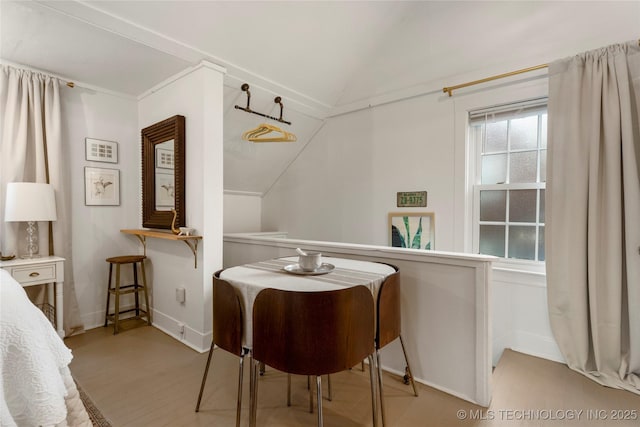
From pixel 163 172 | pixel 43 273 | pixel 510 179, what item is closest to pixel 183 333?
pixel 43 273

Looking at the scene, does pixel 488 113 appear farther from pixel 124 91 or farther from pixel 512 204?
pixel 124 91

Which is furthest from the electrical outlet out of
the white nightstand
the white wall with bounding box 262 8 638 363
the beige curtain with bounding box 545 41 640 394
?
the beige curtain with bounding box 545 41 640 394

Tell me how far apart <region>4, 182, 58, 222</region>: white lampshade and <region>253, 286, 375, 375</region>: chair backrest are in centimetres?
214

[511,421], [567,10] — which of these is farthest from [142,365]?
[567,10]

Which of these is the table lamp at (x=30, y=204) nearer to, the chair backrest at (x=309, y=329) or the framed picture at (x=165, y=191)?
the framed picture at (x=165, y=191)

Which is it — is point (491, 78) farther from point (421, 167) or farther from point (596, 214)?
point (596, 214)

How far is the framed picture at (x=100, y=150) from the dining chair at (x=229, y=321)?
2.27 m

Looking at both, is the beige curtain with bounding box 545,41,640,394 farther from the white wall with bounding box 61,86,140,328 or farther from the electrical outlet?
the white wall with bounding box 61,86,140,328

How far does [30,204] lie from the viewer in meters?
2.26

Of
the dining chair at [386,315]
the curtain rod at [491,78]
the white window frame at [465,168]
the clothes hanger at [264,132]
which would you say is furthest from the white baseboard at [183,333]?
the curtain rod at [491,78]

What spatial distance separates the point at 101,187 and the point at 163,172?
0.70 metres

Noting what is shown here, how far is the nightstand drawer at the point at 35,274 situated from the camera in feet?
7.22

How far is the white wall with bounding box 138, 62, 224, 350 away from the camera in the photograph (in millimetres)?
2422

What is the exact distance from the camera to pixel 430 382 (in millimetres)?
1942
